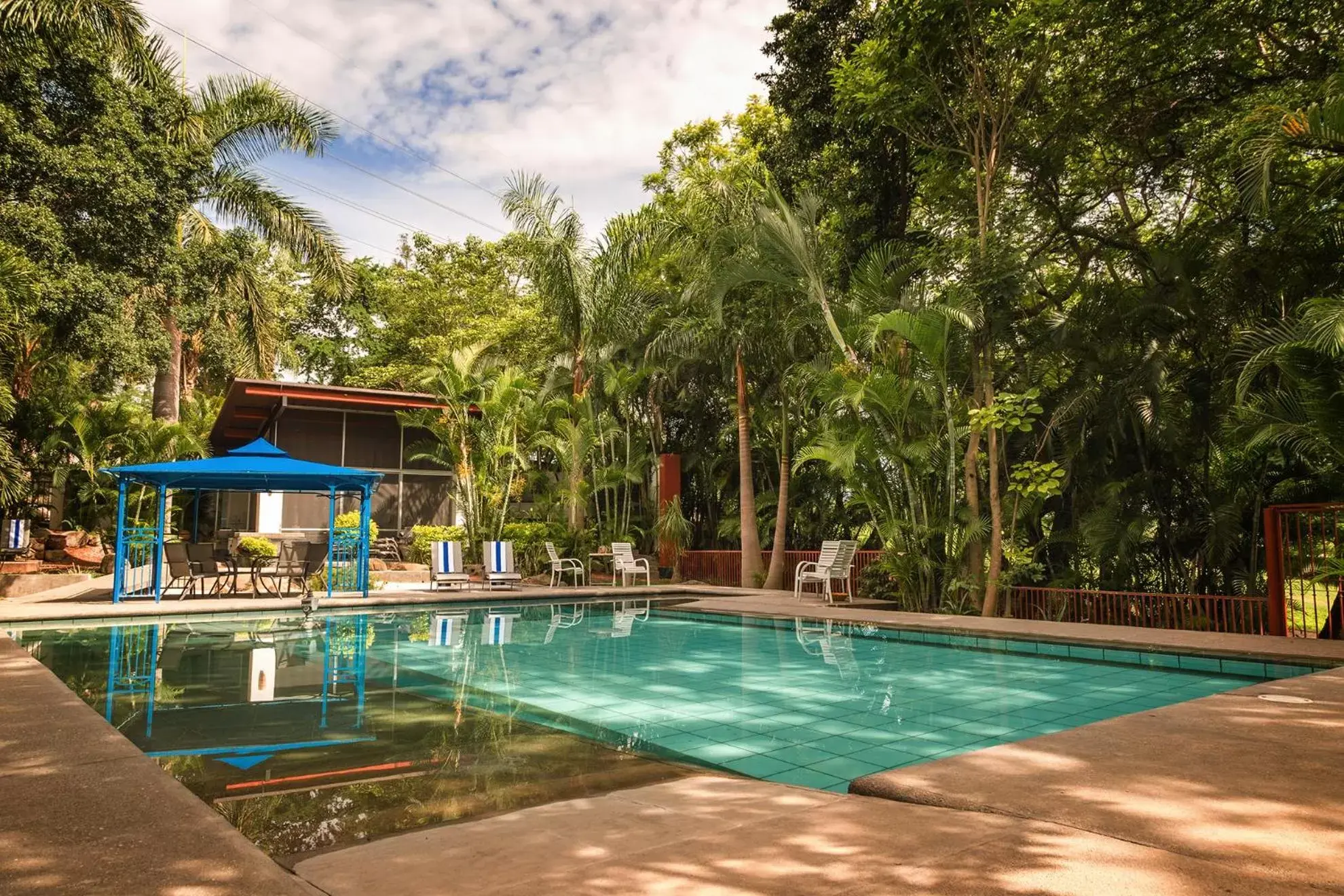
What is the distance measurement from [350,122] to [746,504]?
57.0 feet

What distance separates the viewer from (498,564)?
48.3ft

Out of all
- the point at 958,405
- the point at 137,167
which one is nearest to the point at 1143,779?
the point at 958,405

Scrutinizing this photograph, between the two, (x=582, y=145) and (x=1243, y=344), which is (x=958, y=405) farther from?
(x=582, y=145)

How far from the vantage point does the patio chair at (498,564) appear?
14.7 meters

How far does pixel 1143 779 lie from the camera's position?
3.21 metres

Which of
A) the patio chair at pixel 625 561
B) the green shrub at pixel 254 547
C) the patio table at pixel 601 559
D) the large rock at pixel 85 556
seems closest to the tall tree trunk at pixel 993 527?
the patio chair at pixel 625 561

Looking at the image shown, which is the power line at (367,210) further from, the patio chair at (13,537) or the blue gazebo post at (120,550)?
the blue gazebo post at (120,550)

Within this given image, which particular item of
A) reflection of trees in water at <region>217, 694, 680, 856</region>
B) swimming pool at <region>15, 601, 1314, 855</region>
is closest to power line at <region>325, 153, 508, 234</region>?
swimming pool at <region>15, 601, 1314, 855</region>

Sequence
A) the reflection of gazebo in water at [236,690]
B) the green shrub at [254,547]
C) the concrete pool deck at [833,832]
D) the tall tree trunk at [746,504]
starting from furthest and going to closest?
the green shrub at [254,547] → the tall tree trunk at [746,504] → the reflection of gazebo in water at [236,690] → the concrete pool deck at [833,832]

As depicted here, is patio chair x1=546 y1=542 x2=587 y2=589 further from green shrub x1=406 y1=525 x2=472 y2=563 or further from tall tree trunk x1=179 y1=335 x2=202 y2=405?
tall tree trunk x1=179 y1=335 x2=202 y2=405

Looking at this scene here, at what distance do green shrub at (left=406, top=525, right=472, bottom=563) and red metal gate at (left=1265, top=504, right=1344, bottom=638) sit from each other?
1313 centimetres

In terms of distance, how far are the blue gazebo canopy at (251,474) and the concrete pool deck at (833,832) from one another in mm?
8563

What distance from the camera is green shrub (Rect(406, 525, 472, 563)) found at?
56.9 ft

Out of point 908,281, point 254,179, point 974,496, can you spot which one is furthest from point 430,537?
point 974,496
